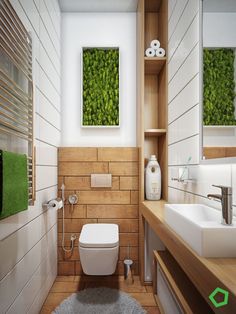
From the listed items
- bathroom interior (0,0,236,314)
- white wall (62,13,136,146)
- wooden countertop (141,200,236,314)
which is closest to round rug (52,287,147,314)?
bathroom interior (0,0,236,314)

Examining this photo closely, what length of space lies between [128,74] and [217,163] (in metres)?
1.70

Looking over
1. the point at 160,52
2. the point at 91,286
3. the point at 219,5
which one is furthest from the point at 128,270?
the point at 219,5

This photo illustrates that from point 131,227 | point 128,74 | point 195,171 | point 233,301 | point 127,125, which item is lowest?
point 131,227

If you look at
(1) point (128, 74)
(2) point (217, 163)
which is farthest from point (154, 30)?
(2) point (217, 163)

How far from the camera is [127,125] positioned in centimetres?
267

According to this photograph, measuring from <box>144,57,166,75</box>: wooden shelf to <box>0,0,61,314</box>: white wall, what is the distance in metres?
0.89

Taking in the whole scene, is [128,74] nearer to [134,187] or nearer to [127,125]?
[127,125]

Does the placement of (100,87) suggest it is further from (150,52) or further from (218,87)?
(218,87)

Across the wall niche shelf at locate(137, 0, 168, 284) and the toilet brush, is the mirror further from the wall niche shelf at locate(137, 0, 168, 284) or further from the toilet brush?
the toilet brush

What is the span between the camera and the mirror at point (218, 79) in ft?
4.16

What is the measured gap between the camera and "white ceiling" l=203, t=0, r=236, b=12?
126 cm

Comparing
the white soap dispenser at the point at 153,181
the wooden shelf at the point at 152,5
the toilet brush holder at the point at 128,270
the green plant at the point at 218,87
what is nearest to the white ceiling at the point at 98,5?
the wooden shelf at the point at 152,5

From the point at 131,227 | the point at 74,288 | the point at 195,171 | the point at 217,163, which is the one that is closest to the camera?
the point at 217,163

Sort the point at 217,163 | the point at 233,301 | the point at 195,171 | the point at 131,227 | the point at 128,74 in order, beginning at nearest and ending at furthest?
the point at 233,301 → the point at 217,163 → the point at 195,171 → the point at 131,227 → the point at 128,74
